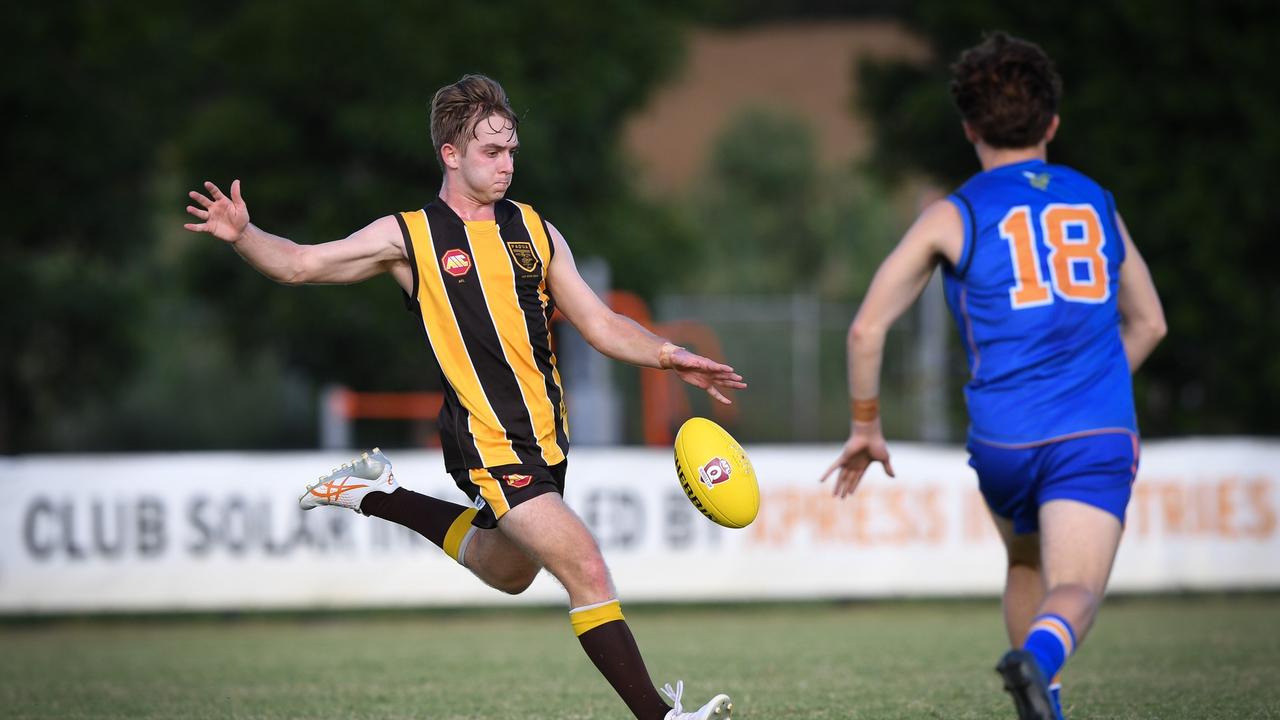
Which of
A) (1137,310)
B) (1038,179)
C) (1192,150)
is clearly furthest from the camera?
(1192,150)

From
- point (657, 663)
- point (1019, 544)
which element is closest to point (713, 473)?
point (1019, 544)

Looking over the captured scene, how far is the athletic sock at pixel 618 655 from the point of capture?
15.1 ft

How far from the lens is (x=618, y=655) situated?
4590 millimetres

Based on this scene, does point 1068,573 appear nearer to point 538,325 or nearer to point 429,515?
point 538,325

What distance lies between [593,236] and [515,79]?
305 centimetres

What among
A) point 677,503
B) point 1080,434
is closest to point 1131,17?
point 677,503

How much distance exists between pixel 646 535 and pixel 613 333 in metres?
6.55

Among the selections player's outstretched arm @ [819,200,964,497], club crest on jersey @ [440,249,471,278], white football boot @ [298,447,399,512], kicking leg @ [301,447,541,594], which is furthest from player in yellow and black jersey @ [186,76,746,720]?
white football boot @ [298,447,399,512]

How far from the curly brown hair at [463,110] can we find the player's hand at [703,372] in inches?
37.5

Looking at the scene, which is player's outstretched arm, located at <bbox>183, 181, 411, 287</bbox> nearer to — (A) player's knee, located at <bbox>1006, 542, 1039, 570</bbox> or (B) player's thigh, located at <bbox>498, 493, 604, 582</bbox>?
(B) player's thigh, located at <bbox>498, 493, 604, 582</bbox>

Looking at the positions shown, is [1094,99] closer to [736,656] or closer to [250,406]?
[736,656]

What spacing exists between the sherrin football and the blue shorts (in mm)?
995

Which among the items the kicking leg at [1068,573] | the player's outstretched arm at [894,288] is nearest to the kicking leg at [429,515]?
the player's outstretched arm at [894,288]

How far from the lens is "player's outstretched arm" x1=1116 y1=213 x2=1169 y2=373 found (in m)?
4.27
